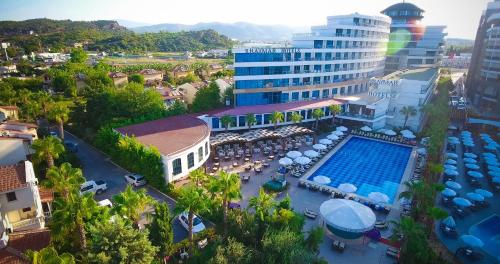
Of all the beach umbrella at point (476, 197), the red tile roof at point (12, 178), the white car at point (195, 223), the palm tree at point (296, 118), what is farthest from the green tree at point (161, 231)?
the palm tree at point (296, 118)

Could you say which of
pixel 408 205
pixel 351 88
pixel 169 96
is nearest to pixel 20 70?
pixel 169 96

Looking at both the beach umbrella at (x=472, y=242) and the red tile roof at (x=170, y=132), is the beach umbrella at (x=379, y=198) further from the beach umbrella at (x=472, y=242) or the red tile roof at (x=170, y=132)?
the red tile roof at (x=170, y=132)

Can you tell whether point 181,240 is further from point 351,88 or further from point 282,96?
point 351,88

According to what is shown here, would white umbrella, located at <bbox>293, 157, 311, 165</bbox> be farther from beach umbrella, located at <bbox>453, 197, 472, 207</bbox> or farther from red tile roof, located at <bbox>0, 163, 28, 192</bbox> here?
red tile roof, located at <bbox>0, 163, 28, 192</bbox>

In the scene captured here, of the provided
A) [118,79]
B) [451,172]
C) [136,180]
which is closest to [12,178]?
[136,180]

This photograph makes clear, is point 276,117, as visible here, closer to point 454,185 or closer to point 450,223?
point 454,185

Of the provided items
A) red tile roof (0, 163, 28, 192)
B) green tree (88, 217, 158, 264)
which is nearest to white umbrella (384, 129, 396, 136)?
green tree (88, 217, 158, 264)
